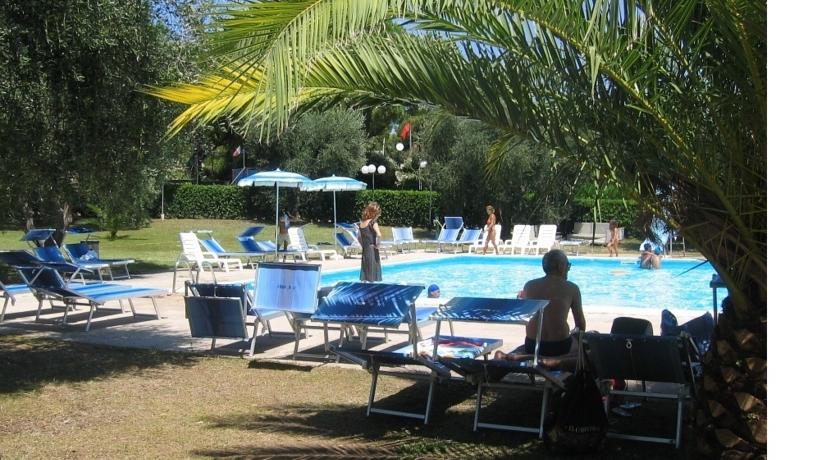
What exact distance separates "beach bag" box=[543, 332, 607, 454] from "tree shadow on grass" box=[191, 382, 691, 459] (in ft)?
0.46

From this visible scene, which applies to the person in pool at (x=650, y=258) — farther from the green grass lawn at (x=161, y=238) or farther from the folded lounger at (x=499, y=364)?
the folded lounger at (x=499, y=364)

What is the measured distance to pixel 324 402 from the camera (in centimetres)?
645

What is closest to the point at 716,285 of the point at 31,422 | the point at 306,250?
the point at 31,422

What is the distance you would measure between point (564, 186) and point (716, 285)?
182 centimetres

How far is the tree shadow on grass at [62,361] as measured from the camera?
23.5ft

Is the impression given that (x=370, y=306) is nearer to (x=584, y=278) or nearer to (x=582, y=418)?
(x=582, y=418)

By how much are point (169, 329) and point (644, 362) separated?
640cm

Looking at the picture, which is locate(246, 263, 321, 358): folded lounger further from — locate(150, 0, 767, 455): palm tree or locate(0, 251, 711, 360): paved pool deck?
locate(150, 0, 767, 455): palm tree

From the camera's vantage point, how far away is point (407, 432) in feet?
18.4

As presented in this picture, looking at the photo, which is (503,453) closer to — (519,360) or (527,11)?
(519,360)

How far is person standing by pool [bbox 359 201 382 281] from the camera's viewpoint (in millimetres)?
11703

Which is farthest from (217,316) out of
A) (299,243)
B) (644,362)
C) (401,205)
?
(401,205)

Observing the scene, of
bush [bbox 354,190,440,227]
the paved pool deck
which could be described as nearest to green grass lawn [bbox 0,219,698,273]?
bush [bbox 354,190,440,227]

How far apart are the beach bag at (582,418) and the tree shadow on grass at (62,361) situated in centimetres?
418
